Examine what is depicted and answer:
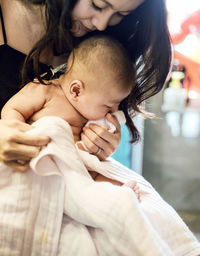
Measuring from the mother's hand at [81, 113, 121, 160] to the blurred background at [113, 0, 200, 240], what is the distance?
981 mm

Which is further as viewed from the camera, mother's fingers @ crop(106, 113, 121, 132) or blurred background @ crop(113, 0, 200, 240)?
blurred background @ crop(113, 0, 200, 240)

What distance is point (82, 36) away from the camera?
996mm

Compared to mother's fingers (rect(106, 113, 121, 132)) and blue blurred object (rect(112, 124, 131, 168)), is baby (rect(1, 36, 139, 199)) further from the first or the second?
blue blurred object (rect(112, 124, 131, 168))

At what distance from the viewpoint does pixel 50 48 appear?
→ 102 cm

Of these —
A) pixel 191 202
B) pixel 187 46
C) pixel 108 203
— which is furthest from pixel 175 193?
pixel 108 203

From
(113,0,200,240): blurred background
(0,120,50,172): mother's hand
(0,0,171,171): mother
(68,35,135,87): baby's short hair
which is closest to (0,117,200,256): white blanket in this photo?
(0,120,50,172): mother's hand

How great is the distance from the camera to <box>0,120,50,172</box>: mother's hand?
27.5 inches

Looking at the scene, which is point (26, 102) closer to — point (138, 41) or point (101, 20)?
point (101, 20)

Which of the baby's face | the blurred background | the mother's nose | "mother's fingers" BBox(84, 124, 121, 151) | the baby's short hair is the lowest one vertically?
the blurred background

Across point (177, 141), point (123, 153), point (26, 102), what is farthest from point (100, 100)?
point (177, 141)

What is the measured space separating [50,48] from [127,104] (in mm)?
312

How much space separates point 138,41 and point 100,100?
0.28m

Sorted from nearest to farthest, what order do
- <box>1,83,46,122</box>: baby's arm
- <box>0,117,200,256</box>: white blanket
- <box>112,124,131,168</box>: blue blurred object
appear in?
1. <box>0,117,200,256</box>: white blanket
2. <box>1,83,46,122</box>: baby's arm
3. <box>112,124,131,168</box>: blue blurred object

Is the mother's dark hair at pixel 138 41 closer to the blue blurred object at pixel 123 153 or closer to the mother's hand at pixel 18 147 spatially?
the mother's hand at pixel 18 147
